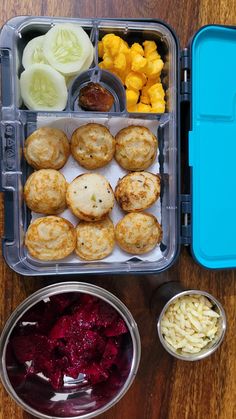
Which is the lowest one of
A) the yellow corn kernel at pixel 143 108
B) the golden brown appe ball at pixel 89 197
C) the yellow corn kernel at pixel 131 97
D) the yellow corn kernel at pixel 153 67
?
the golden brown appe ball at pixel 89 197

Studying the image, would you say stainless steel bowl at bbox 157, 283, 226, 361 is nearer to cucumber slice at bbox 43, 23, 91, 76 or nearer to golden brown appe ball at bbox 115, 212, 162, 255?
golden brown appe ball at bbox 115, 212, 162, 255

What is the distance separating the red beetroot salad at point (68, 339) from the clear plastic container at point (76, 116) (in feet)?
0.31

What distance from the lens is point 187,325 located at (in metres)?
1.07

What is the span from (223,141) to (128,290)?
431mm

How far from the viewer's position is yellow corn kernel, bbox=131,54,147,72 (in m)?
1.03

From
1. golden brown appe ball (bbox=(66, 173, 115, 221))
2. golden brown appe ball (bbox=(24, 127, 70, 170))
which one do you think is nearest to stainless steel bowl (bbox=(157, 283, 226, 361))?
golden brown appe ball (bbox=(66, 173, 115, 221))

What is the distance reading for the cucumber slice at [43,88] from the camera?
0.99m

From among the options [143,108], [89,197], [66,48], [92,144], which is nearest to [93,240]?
[89,197]

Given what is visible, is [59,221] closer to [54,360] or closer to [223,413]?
[54,360]

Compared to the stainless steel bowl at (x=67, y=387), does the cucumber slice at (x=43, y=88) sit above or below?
above

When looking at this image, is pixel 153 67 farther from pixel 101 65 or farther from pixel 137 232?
pixel 137 232

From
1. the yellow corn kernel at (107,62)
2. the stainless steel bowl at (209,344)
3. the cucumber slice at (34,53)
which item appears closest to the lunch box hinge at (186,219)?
the stainless steel bowl at (209,344)

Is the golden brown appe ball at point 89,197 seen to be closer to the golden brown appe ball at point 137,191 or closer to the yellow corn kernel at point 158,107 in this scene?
the golden brown appe ball at point 137,191

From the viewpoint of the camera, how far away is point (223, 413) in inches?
47.9
